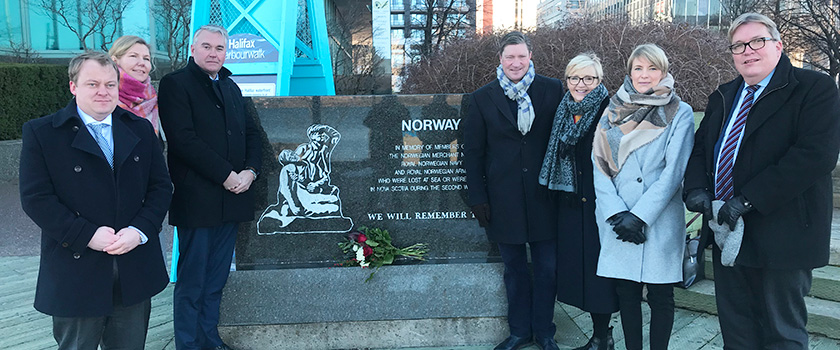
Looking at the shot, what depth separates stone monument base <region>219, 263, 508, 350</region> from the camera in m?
3.79

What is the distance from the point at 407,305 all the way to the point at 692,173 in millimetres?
1895

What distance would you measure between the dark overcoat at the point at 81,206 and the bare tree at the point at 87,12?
16379 millimetres

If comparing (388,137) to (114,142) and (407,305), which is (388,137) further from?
(114,142)

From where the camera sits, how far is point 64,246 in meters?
2.46

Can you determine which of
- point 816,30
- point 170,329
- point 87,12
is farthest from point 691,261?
point 87,12

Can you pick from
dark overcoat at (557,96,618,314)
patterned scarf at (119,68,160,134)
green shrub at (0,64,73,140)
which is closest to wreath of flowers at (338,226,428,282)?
dark overcoat at (557,96,618,314)

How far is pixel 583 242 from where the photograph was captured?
3410 millimetres

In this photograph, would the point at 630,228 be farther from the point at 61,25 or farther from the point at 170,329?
the point at 61,25

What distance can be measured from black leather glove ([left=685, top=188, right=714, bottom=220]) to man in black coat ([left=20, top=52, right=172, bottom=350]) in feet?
8.19

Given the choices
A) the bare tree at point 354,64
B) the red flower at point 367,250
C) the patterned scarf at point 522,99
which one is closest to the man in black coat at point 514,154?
the patterned scarf at point 522,99

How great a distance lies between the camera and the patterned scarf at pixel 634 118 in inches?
117

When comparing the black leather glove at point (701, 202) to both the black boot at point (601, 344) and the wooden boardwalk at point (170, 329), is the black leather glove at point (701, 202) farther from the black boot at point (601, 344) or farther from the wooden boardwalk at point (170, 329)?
→ the wooden boardwalk at point (170, 329)

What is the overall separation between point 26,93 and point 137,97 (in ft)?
34.1

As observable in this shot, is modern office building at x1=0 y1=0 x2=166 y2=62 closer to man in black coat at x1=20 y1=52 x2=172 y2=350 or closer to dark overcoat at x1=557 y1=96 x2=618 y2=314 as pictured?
man in black coat at x1=20 y1=52 x2=172 y2=350
